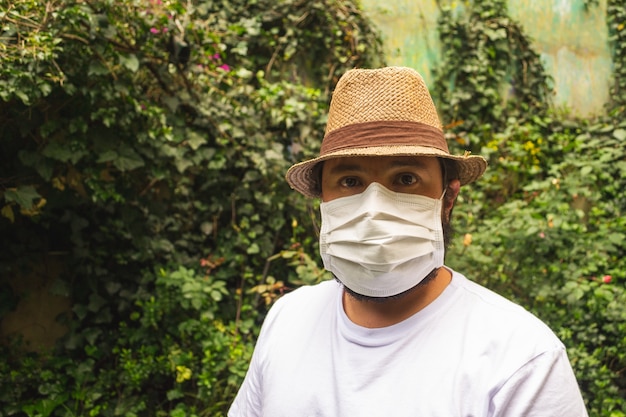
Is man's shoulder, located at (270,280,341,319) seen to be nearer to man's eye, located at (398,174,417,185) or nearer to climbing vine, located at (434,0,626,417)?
man's eye, located at (398,174,417,185)

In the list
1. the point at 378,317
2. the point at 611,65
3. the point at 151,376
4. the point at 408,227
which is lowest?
the point at 151,376

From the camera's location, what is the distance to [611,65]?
4969 mm

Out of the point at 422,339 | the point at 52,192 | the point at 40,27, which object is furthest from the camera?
the point at 52,192

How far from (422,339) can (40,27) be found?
2.35 m

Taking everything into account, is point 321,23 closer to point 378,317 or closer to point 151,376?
point 151,376

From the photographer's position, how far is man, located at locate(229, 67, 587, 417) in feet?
3.66

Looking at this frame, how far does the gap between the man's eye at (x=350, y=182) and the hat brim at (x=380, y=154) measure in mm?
85

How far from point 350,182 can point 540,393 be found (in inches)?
27.6

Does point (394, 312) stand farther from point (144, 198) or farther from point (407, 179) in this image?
point (144, 198)

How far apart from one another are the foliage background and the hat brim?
60.2 inches

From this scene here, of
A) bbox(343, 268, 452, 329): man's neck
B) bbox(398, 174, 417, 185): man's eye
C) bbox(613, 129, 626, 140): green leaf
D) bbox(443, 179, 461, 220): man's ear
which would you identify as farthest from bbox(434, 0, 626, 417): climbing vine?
bbox(398, 174, 417, 185): man's eye

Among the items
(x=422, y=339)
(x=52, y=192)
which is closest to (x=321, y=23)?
(x=52, y=192)

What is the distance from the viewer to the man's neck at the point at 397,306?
135cm

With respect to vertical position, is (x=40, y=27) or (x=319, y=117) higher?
(x=40, y=27)
